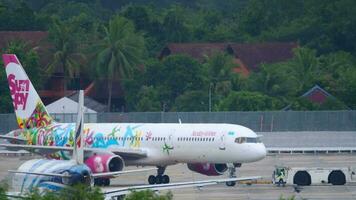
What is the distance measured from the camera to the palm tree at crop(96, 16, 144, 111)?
11719cm

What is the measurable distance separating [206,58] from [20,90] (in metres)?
57.4

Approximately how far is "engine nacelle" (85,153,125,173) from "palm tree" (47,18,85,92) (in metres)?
58.7

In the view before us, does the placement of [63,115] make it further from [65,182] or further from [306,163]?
→ [65,182]

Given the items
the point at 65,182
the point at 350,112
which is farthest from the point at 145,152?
the point at 350,112

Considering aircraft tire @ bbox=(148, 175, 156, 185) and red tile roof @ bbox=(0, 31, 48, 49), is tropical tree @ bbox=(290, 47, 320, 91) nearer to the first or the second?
red tile roof @ bbox=(0, 31, 48, 49)

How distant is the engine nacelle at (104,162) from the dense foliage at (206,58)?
41895 mm

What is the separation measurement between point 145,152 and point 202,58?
6669cm

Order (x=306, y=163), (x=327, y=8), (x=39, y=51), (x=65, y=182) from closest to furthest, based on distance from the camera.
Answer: (x=65, y=182), (x=306, y=163), (x=39, y=51), (x=327, y=8)

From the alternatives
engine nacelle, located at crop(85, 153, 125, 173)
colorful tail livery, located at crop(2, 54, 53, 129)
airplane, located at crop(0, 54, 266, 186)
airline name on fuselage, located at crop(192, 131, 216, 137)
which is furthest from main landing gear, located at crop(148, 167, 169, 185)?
colorful tail livery, located at crop(2, 54, 53, 129)

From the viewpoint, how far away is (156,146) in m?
60.7


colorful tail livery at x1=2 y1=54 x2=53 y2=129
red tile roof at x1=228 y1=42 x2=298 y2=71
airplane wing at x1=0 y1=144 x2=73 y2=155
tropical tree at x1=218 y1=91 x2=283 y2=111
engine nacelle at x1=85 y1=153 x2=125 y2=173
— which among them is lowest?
engine nacelle at x1=85 y1=153 x2=125 y2=173

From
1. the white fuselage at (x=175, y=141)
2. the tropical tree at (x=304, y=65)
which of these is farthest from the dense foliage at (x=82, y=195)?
the tropical tree at (x=304, y=65)

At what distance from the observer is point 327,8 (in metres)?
141

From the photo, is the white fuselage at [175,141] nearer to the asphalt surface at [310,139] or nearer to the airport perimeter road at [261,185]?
the airport perimeter road at [261,185]
